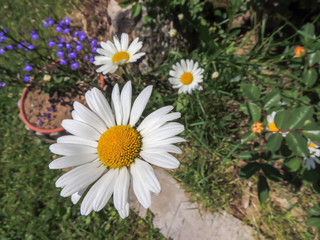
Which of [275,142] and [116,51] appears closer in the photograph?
[275,142]

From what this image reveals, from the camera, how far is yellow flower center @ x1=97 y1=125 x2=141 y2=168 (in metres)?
0.87

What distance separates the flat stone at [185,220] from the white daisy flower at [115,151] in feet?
3.28

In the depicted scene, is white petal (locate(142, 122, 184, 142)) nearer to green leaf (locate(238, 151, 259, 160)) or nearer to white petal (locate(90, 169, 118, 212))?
white petal (locate(90, 169, 118, 212))

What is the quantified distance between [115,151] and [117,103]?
0.24 metres

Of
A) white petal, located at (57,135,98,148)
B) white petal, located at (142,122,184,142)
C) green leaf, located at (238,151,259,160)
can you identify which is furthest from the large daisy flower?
green leaf, located at (238,151,259,160)

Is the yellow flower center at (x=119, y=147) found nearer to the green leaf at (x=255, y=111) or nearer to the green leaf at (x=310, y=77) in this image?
the green leaf at (x=255, y=111)

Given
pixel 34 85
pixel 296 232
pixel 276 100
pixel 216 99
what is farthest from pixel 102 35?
pixel 296 232

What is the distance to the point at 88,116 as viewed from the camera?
0.96 m

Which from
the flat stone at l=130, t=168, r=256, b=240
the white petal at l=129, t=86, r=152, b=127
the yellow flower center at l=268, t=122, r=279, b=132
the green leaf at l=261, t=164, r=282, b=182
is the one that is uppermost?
the white petal at l=129, t=86, r=152, b=127

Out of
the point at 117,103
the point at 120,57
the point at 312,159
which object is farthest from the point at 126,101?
the point at 312,159

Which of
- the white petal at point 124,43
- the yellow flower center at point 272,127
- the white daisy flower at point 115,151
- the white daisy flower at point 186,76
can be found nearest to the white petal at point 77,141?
the white daisy flower at point 115,151

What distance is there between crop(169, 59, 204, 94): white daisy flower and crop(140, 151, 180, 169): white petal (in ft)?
3.15

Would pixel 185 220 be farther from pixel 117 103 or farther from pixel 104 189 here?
pixel 117 103

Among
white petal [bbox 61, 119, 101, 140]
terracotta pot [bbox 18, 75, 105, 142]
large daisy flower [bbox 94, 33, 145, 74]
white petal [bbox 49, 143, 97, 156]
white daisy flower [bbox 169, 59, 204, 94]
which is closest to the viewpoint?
white petal [bbox 49, 143, 97, 156]
